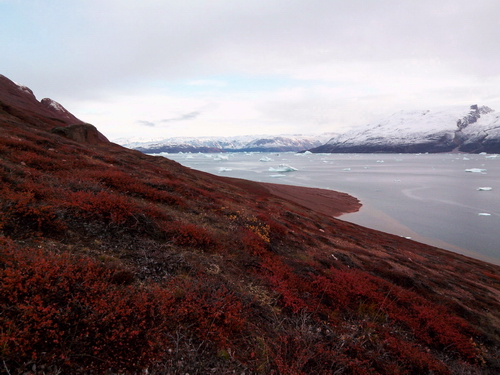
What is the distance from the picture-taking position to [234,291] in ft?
18.3

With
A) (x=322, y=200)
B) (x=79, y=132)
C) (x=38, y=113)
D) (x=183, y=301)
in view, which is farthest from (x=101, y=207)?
(x=38, y=113)

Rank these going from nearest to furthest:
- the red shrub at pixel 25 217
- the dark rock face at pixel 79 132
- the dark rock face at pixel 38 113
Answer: the red shrub at pixel 25 217 → the dark rock face at pixel 79 132 → the dark rock face at pixel 38 113

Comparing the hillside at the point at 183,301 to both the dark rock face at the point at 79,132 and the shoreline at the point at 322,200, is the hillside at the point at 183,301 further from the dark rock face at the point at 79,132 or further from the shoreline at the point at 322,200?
the shoreline at the point at 322,200

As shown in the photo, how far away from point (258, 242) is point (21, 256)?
6718mm

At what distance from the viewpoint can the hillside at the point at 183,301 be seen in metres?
3.50

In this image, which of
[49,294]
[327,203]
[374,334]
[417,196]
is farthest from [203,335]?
[417,196]

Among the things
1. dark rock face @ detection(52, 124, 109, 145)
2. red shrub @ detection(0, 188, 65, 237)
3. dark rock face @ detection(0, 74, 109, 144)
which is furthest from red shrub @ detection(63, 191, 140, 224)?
dark rock face @ detection(52, 124, 109, 145)

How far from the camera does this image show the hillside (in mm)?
3502

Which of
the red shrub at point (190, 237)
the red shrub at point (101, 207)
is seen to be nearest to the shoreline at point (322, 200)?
the red shrub at point (190, 237)

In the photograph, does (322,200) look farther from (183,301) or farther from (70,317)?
(70,317)

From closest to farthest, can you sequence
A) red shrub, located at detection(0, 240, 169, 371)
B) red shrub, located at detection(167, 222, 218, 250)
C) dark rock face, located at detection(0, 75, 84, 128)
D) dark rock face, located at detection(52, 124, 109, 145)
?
red shrub, located at detection(0, 240, 169, 371), red shrub, located at detection(167, 222, 218, 250), dark rock face, located at detection(52, 124, 109, 145), dark rock face, located at detection(0, 75, 84, 128)

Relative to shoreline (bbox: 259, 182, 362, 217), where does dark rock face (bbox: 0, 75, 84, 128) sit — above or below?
above

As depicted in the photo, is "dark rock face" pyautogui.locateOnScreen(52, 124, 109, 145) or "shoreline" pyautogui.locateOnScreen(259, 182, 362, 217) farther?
"shoreline" pyautogui.locateOnScreen(259, 182, 362, 217)

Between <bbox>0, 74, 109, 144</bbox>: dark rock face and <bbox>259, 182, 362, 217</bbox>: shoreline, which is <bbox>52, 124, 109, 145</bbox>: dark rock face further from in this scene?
<bbox>259, 182, 362, 217</bbox>: shoreline
